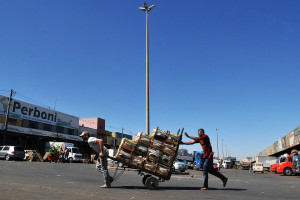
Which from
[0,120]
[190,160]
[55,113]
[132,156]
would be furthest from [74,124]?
[132,156]

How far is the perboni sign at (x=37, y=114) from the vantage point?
3857 centimetres

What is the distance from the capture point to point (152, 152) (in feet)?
25.2

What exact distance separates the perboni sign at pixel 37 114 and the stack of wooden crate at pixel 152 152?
35383 mm

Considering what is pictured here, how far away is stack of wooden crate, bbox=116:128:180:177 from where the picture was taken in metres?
7.58

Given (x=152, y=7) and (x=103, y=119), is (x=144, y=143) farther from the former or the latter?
(x=103, y=119)

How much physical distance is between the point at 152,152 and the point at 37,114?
→ 40.6 m

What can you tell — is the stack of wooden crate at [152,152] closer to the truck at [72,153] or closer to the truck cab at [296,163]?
the truck cab at [296,163]

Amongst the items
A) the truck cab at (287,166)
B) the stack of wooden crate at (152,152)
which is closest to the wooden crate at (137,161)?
the stack of wooden crate at (152,152)

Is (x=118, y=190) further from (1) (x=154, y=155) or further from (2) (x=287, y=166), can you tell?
(2) (x=287, y=166)

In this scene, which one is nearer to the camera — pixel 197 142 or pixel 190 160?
pixel 197 142

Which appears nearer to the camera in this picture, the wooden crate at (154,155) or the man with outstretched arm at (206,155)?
the wooden crate at (154,155)

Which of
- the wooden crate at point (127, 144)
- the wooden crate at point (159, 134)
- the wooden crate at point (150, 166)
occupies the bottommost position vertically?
the wooden crate at point (150, 166)

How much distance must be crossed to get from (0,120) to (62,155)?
10.9m

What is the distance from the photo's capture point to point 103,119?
6284 centimetres
